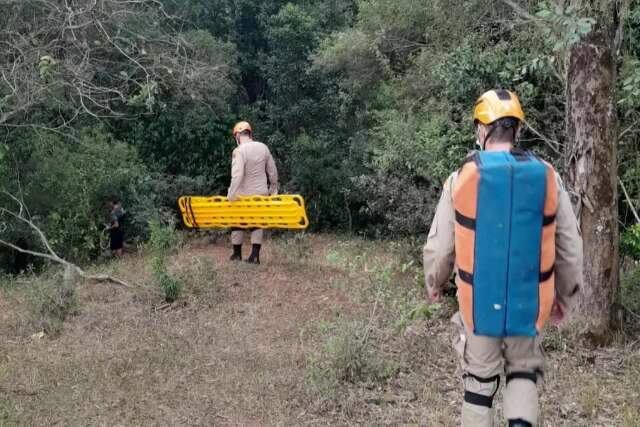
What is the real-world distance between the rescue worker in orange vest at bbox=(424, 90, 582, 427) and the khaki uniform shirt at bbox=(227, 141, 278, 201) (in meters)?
5.61

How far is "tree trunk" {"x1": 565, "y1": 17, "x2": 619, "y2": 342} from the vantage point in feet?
17.0

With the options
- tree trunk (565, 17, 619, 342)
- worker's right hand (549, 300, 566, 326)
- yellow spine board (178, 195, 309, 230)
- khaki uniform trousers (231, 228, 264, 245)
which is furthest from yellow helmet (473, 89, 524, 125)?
khaki uniform trousers (231, 228, 264, 245)

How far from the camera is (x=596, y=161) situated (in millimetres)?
5211

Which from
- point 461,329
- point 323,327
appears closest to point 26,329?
point 323,327

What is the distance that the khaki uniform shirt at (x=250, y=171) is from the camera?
28.4ft

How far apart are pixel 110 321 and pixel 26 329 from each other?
0.76 metres

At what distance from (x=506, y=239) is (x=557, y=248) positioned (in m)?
0.35

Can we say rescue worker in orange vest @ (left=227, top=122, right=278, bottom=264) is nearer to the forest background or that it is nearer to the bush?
the forest background

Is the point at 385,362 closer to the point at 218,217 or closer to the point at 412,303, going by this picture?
the point at 412,303

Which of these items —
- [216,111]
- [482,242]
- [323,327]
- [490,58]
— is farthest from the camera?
[216,111]

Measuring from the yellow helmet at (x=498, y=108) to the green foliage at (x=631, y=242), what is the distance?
3.82 m

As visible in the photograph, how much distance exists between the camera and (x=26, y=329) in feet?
21.6

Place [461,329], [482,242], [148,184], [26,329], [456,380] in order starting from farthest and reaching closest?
[148,184], [26,329], [456,380], [461,329], [482,242]

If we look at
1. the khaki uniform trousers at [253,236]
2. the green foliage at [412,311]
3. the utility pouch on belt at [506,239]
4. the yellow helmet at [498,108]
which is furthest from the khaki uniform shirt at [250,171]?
the utility pouch on belt at [506,239]
